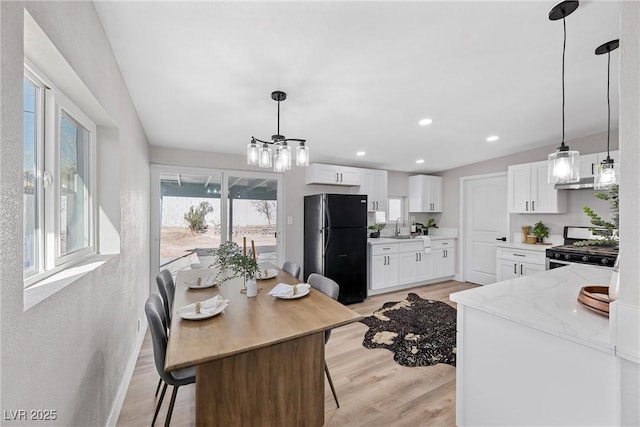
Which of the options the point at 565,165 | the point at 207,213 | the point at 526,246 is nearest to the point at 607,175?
the point at 565,165

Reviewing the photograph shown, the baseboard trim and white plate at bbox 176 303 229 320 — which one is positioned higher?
white plate at bbox 176 303 229 320

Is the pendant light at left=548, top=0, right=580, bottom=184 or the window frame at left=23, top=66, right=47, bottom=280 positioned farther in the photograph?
the pendant light at left=548, top=0, right=580, bottom=184

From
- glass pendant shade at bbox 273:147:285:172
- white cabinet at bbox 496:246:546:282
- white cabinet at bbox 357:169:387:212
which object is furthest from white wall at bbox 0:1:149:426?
white cabinet at bbox 496:246:546:282

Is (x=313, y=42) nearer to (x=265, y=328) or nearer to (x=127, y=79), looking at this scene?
(x=127, y=79)

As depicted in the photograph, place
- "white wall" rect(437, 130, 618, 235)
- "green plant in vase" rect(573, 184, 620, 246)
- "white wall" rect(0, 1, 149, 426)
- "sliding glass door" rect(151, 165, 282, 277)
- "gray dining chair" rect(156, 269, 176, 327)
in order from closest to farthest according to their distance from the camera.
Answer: "white wall" rect(0, 1, 149, 426) < "green plant in vase" rect(573, 184, 620, 246) < "gray dining chair" rect(156, 269, 176, 327) < "sliding glass door" rect(151, 165, 282, 277) < "white wall" rect(437, 130, 618, 235)

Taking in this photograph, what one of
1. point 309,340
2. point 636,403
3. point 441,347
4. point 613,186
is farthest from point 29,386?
point 613,186

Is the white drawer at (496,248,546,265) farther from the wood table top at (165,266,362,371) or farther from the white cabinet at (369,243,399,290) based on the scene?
the wood table top at (165,266,362,371)

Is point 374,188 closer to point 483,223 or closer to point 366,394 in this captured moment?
point 483,223

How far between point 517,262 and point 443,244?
133 centimetres

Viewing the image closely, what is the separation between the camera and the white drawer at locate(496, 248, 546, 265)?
157 inches

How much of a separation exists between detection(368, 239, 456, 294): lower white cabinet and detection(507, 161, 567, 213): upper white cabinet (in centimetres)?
144

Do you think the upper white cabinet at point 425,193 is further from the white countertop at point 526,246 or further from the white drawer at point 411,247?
the white countertop at point 526,246

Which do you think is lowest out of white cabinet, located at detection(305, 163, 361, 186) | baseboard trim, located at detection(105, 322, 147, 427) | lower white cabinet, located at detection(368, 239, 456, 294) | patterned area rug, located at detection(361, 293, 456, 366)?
patterned area rug, located at detection(361, 293, 456, 366)

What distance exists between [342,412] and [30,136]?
7.56 feet
